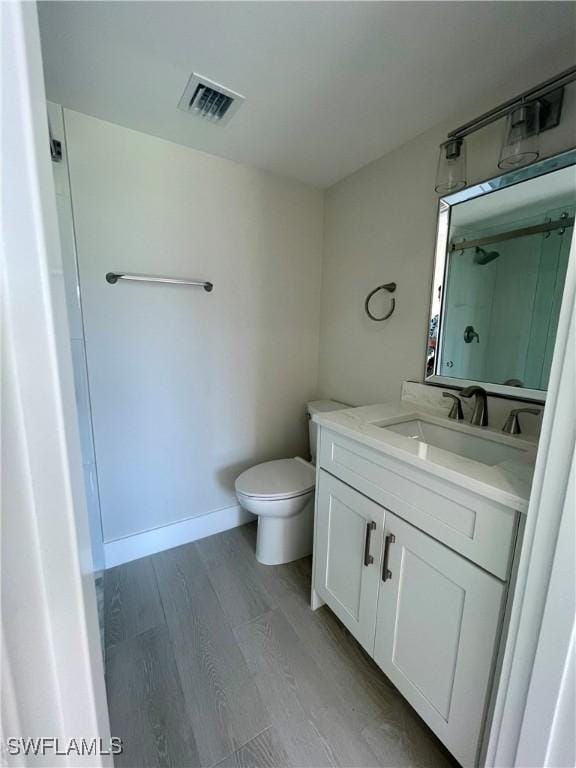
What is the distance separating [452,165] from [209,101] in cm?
100

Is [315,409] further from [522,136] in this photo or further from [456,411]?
[522,136]

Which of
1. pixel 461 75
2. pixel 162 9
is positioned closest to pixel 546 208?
pixel 461 75

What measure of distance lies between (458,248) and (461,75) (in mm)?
571

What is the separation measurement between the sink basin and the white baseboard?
1.24 m

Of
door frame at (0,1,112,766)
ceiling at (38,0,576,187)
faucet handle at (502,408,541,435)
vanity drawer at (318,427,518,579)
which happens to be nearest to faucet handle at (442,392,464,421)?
faucet handle at (502,408,541,435)

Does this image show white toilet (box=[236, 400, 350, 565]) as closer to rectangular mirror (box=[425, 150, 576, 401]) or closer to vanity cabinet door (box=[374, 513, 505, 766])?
vanity cabinet door (box=[374, 513, 505, 766])

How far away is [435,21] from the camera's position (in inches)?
36.3

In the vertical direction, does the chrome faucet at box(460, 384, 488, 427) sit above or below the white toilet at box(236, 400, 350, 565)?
above

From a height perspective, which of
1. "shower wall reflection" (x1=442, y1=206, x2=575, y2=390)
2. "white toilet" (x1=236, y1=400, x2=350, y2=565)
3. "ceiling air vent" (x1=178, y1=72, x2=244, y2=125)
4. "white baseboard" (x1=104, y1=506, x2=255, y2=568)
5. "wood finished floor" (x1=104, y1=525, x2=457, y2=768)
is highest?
"ceiling air vent" (x1=178, y1=72, x2=244, y2=125)

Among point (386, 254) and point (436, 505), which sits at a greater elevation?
point (386, 254)

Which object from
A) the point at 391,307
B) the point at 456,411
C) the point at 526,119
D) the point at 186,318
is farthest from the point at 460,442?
the point at 186,318

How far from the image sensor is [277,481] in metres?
1.66

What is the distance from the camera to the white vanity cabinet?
78cm

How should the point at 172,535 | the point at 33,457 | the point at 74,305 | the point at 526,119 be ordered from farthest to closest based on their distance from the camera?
the point at 172,535
the point at 74,305
the point at 526,119
the point at 33,457
